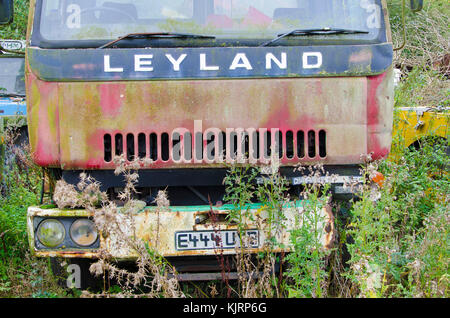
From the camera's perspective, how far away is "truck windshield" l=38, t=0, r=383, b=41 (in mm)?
3758

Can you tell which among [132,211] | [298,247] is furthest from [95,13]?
[298,247]

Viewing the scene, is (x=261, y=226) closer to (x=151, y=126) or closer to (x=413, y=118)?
(x=151, y=126)

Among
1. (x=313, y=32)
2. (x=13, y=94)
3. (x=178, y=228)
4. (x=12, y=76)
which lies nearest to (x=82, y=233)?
(x=178, y=228)

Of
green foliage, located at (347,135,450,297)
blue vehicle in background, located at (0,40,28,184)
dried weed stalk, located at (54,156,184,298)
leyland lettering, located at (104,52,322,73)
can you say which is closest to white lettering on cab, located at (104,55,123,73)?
leyland lettering, located at (104,52,322,73)

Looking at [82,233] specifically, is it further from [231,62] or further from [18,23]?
[18,23]

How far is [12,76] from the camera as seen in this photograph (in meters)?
9.15

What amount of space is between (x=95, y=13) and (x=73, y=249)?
4.99 feet

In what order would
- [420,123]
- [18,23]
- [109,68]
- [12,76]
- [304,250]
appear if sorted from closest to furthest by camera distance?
[304,250] → [109,68] → [420,123] → [12,76] → [18,23]

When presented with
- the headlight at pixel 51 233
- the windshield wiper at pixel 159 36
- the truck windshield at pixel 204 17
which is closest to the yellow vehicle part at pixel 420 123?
the truck windshield at pixel 204 17

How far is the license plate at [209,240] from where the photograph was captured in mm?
3477

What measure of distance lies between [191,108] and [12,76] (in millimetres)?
6445

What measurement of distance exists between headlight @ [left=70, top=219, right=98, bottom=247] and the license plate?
19.6 inches

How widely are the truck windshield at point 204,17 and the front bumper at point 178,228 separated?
113 cm

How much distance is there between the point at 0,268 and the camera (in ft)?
14.7
